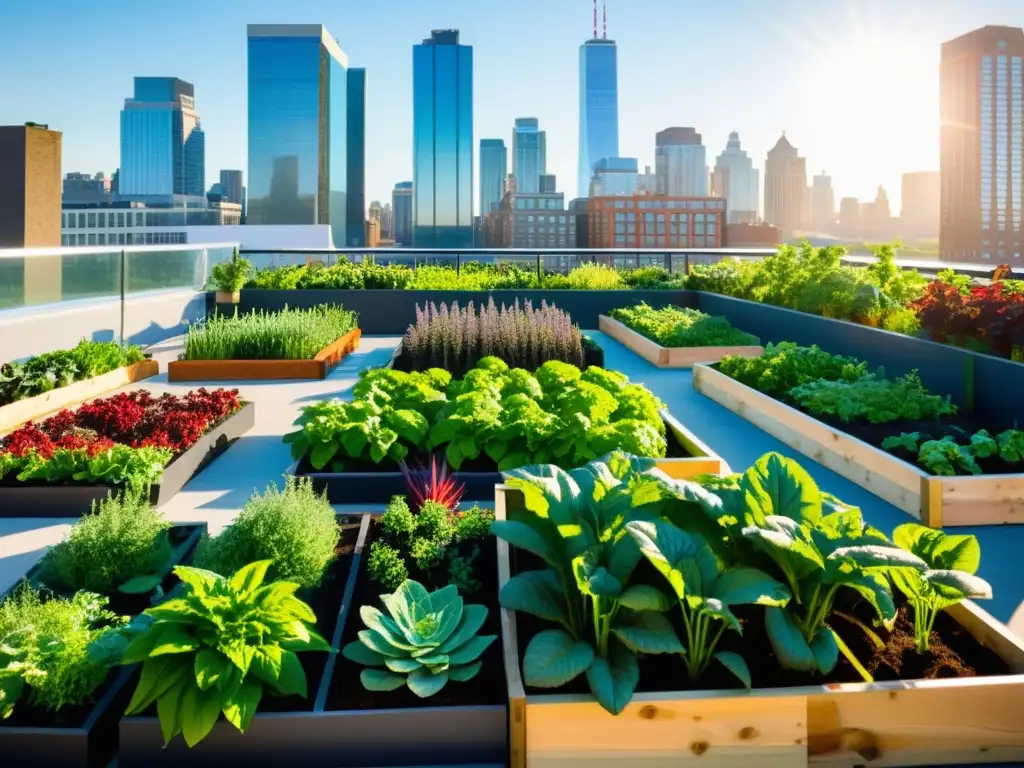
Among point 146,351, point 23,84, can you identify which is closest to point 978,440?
point 146,351

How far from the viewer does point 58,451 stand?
398 cm

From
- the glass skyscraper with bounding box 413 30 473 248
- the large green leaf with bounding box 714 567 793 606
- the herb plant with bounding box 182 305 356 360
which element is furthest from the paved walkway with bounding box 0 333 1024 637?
the glass skyscraper with bounding box 413 30 473 248

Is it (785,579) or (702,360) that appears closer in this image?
(785,579)

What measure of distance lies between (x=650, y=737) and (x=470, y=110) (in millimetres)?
133614

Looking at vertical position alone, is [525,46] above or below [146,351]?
above

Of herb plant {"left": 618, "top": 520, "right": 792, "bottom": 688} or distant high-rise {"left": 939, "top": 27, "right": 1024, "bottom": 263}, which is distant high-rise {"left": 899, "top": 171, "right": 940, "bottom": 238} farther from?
herb plant {"left": 618, "top": 520, "right": 792, "bottom": 688}

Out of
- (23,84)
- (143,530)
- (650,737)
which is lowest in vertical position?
(650,737)

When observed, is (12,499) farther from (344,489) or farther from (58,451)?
(344,489)

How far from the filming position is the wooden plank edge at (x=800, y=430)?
3.83m

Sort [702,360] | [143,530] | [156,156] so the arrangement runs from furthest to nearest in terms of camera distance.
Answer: [156,156], [702,360], [143,530]

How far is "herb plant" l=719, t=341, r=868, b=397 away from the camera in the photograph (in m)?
5.78

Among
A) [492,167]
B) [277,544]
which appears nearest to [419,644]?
[277,544]

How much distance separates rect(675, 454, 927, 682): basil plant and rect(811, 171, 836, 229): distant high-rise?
118 m

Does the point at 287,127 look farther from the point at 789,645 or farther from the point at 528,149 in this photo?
the point at 789,645
